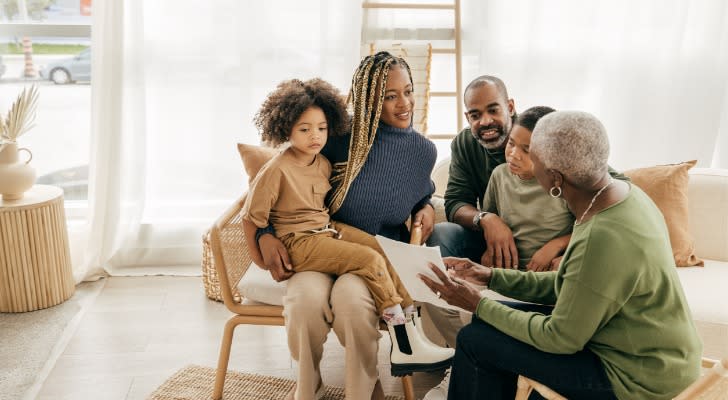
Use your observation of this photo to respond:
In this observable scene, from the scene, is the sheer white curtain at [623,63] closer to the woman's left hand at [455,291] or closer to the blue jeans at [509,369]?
the woman's left hand at [455,291]

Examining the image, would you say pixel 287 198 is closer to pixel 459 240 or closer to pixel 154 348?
pixel 459 240

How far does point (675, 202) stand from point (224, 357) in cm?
174

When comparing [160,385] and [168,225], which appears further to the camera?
[168,225]

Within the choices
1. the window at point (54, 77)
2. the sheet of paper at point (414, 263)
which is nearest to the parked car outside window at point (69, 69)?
the window at point (54, 77)

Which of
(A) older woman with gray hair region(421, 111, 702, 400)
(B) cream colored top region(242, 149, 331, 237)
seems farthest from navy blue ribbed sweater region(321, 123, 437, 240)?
(A) older woman with gray hair region(421, 111, 702, 400)

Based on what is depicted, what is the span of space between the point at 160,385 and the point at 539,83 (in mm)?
2376

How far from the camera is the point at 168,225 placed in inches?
142

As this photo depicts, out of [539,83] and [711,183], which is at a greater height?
[539,83]

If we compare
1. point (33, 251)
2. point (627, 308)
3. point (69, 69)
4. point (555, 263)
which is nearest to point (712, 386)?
point (627, 308)

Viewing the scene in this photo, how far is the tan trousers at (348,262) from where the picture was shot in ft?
7.00

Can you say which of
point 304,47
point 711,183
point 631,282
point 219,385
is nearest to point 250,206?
point 219,385

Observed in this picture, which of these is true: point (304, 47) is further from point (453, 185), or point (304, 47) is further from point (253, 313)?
point (253, 313)

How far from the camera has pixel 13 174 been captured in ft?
9.56

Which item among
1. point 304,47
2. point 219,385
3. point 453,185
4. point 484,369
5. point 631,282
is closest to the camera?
point 631,282
